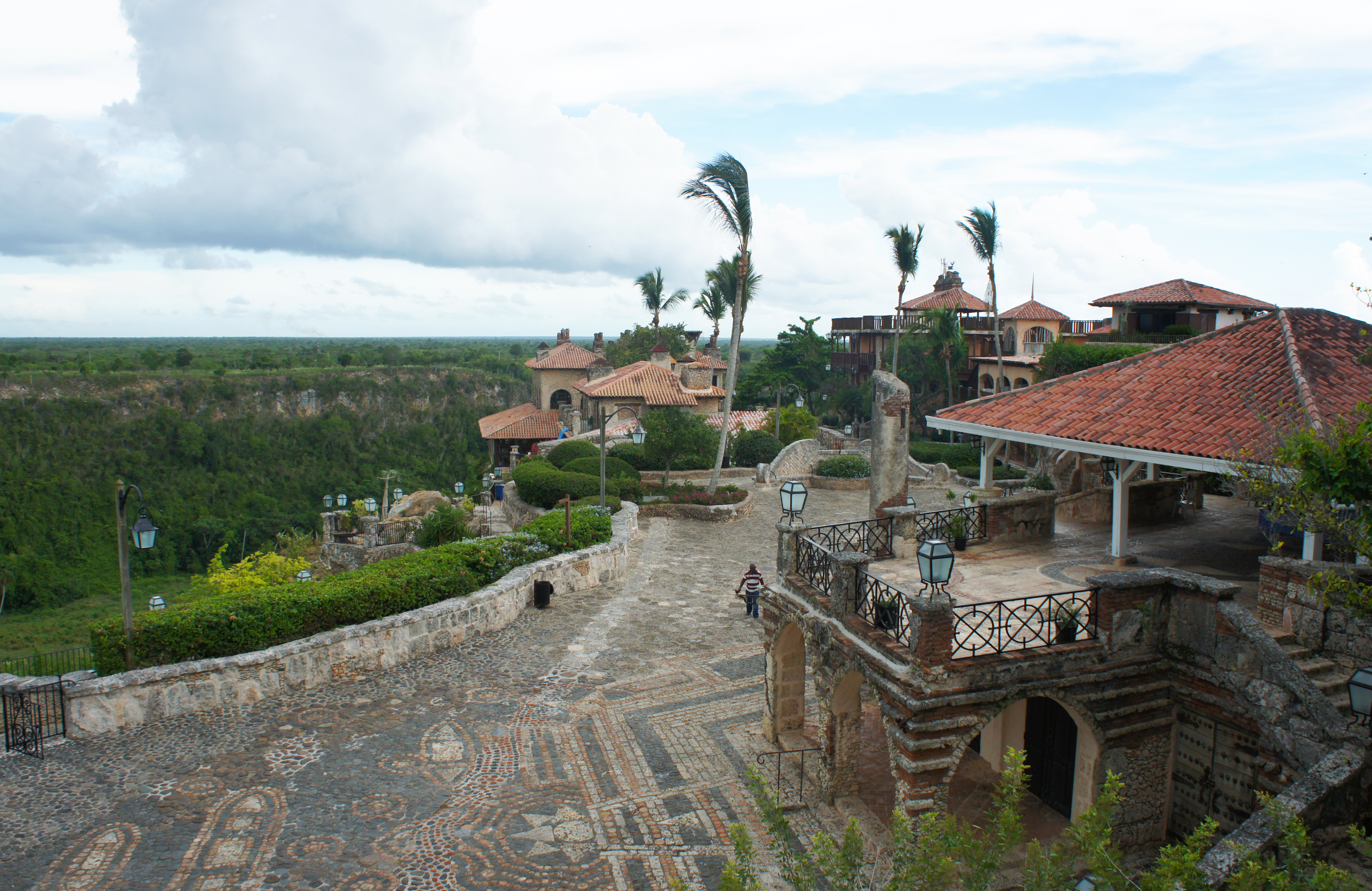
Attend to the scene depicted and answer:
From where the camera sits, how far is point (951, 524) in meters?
12.4

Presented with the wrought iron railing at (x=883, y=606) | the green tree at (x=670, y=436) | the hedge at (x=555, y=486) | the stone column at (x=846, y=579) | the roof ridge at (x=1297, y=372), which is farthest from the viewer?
the green tree at (x=670, y=436)

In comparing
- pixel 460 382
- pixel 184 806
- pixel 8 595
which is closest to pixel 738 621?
pixel 184 806

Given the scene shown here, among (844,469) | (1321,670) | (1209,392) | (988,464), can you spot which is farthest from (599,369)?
(1321,670)

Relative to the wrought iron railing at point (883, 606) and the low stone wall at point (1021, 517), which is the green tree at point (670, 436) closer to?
the low stone wall at point (1021, 517)

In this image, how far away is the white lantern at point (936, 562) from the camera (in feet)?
25.4

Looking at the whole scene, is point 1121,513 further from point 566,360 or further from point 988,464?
point 566,360

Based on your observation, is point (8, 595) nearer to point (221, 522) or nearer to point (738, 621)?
point (221, 522)

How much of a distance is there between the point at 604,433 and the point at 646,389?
14342mm

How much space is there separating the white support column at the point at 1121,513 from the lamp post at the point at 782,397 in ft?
83.0

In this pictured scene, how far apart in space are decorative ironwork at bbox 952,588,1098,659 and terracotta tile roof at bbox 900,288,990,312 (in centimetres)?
4147

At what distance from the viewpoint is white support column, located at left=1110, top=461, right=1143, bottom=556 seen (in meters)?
11.0

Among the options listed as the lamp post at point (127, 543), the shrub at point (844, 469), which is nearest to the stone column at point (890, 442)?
the lamp post at point (127, 543)

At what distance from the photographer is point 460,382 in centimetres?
9112

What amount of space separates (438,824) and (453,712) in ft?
9.40
